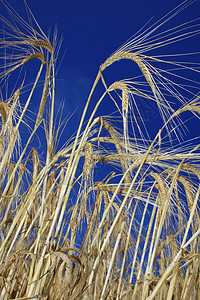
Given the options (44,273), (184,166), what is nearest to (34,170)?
(44,273)

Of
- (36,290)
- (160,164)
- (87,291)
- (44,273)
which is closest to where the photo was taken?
(36,290)

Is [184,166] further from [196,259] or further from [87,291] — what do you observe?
[87,291]

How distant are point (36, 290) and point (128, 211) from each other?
30.4 inches

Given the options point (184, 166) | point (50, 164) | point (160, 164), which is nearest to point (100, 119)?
point (50, 164)

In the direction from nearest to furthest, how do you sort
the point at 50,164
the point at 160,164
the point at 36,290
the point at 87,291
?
the point at 36,290
the point at 87,291
the point at 50,164
the point at 160,164

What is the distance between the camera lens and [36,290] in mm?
1247

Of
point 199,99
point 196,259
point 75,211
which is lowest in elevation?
point 196,259

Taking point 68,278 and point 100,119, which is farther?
point 100,119

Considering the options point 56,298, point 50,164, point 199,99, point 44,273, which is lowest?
point 56,298

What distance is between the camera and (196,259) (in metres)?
1.57

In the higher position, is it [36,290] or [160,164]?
[160,164]

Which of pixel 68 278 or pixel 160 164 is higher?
pixel 160 164

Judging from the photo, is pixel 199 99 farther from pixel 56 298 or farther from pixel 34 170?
pixel 56 298

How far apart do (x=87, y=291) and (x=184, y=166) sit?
1.02 metres
